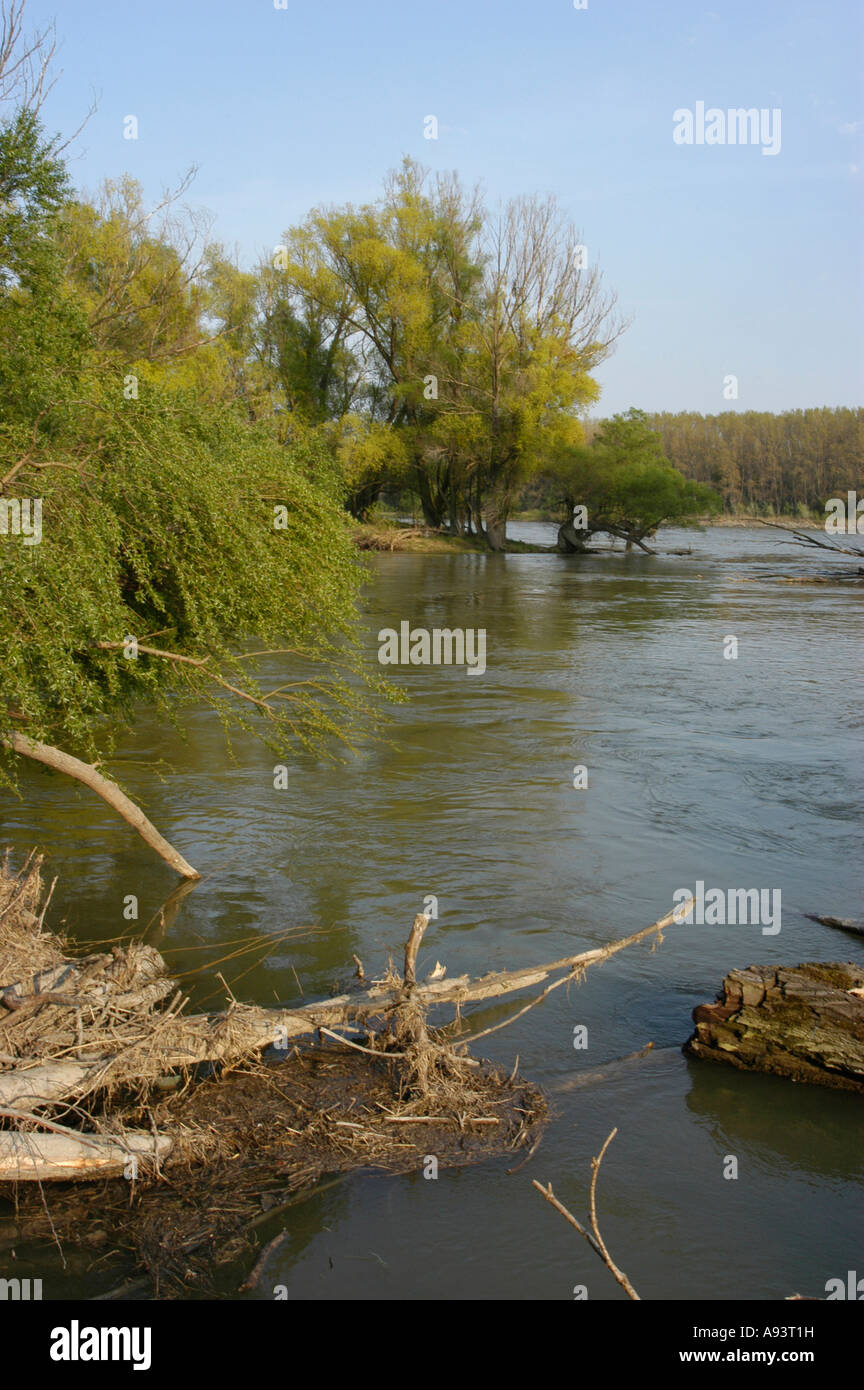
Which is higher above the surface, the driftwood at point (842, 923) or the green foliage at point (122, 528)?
the green foliage at point (122, 528)

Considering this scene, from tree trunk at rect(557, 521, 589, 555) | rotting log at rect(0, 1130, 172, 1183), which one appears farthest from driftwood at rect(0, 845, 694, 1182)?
tree trunk at rect(557, 521, 589, 555)

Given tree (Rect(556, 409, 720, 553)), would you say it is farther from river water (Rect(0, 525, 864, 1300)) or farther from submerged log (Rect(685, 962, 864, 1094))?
submerged log (Rect(685, 962, 864, 1094))

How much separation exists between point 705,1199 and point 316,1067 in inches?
86.6

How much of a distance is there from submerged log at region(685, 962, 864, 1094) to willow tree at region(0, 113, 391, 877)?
4.97 meters

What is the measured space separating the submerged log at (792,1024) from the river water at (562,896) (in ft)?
0.47

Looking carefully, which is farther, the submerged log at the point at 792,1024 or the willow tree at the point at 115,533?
the willow tree at the point at 115,533

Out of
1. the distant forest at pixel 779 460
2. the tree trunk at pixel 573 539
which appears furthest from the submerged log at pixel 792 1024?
the distant forest at pixel 779 460

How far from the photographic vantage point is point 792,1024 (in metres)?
6.40

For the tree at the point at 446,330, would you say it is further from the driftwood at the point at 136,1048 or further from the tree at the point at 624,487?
the driftwood at the point at 136,1048

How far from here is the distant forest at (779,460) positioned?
345 feet

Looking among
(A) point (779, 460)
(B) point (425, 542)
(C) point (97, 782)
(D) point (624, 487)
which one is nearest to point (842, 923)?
(C) point (97, 782)

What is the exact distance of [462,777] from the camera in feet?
46.0

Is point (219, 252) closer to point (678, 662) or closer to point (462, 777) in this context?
point (678, 662)

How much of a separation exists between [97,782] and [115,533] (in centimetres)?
205
